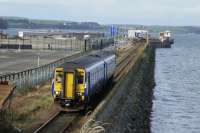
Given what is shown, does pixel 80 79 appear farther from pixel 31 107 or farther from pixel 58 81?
pixel 31 107

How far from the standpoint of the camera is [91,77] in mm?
27031

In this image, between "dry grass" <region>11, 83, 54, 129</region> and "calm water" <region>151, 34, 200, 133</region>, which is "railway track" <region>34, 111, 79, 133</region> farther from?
"calm water" <region>151, 34, 200, 133</region>

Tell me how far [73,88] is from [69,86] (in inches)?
8.7

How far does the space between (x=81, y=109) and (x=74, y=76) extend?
1.58m

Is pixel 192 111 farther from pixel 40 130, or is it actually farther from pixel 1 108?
pixel 1 108

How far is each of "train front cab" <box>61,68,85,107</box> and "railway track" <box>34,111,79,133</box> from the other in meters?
0.59

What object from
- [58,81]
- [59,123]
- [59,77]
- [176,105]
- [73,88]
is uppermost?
[59,77]

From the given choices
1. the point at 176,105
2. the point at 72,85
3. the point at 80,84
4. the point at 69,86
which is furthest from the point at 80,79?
the point at 176,105

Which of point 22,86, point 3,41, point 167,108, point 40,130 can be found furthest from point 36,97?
point 3,41

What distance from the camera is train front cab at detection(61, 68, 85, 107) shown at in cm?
2511

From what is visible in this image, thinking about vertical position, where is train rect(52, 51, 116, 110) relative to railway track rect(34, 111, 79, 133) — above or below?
above

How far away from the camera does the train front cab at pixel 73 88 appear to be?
82.4ft

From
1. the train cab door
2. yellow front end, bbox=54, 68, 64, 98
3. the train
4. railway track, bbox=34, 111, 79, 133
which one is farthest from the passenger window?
railway track, bbox=34, 111, 79, 133

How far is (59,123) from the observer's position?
23.2m
